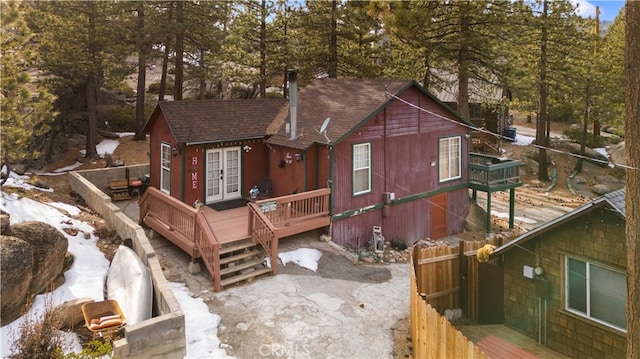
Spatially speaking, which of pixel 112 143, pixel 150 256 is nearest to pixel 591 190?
pixel 150 256

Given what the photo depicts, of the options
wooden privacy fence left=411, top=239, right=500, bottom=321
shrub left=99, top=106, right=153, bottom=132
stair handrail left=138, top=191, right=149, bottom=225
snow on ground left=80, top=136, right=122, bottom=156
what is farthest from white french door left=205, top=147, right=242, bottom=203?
shrub left=99, top=106, right=153, bottom=132

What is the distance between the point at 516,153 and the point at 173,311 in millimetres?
28644

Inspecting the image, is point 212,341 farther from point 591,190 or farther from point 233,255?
point 591,190

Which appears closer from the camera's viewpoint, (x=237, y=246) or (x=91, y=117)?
(x=237, y=246)

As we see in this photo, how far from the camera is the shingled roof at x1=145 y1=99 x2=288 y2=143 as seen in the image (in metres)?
14.9

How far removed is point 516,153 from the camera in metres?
31.7

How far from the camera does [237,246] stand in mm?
11859

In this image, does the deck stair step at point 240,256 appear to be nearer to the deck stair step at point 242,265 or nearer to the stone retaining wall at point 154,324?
the deck stair step at point 242,265

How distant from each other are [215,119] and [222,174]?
6.30 ft

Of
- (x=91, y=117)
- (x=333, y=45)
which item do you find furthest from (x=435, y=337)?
(x=91, y=117)

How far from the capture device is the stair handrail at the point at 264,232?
1168 cm

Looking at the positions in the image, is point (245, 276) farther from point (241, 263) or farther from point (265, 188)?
point (265, 188)

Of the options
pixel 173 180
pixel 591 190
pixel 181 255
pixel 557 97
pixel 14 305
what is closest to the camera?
pixel 14 305

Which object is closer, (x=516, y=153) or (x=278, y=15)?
(x=278, y=15)
